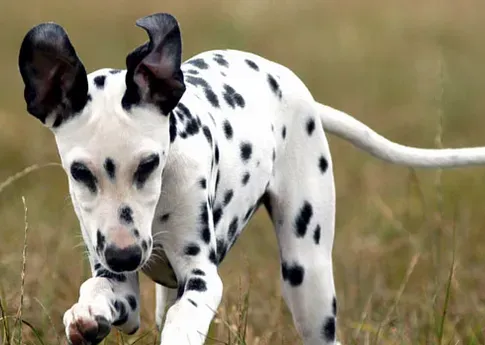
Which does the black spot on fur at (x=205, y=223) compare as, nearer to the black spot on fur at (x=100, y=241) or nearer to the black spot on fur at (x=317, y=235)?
the black spot on fur at (x=100, y=241)

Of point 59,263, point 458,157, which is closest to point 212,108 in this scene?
point 458,157

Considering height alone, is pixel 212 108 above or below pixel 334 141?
above

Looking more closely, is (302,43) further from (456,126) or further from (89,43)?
(456,126)

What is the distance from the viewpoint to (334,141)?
1365 centimetres

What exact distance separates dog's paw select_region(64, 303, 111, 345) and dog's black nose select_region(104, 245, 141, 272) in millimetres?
200

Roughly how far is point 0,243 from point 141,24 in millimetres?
4426

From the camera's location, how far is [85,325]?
4930 mm

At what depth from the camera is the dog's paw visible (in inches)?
194

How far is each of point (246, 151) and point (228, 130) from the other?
0.39 ft

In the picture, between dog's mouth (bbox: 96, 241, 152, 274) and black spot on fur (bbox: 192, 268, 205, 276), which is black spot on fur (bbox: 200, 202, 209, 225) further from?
dog's mouth (bbox: 96, 241, 152, 274)

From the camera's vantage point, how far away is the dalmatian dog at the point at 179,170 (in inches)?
194

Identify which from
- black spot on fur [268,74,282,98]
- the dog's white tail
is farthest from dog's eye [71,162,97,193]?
the dog's white tail

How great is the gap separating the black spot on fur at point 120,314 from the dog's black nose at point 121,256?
42 cm

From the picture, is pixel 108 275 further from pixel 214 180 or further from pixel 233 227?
pixel 233 227
